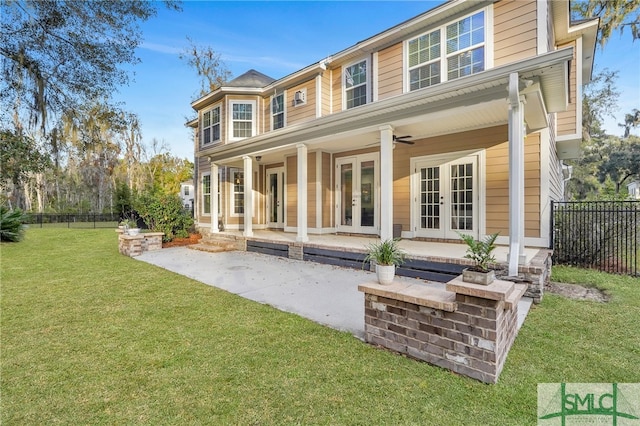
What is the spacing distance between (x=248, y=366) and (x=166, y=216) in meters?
8.82

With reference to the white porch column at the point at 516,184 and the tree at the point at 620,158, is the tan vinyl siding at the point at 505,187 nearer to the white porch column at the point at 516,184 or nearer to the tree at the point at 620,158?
the white porch column at the point at 516,184

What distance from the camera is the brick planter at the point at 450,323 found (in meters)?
2.20

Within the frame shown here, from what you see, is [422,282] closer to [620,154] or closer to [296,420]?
[296,420]

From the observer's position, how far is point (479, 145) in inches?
259

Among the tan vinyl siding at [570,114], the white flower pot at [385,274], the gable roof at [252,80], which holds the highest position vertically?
the gable roof at [252,80]

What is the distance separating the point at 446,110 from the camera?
16.9 feet

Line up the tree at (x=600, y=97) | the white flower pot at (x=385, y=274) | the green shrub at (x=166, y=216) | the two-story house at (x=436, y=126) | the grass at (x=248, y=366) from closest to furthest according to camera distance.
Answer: the grass at (x=248, y=366) < the white flower pot at (x=385, y=274) < the two-story house at (x=436, y=126) < the green shrub at (x=166, y=216) < the tree at (x=600, y=97)

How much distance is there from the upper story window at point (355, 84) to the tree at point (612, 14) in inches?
377

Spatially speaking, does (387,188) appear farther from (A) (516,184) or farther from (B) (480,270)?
(B) (480,270)

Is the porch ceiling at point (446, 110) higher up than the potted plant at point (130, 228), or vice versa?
the porch ceiling at point (446, 110)

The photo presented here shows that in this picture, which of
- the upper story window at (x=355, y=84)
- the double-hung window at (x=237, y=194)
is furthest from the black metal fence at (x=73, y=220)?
the upper story window at (x=355, y=84)

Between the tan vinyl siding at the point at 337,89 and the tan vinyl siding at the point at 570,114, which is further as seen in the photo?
the tan vinyl siding at the point at 337,89

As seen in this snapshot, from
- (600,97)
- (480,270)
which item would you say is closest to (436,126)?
(480,270)

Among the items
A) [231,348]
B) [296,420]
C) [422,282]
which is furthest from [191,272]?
[296,420]
